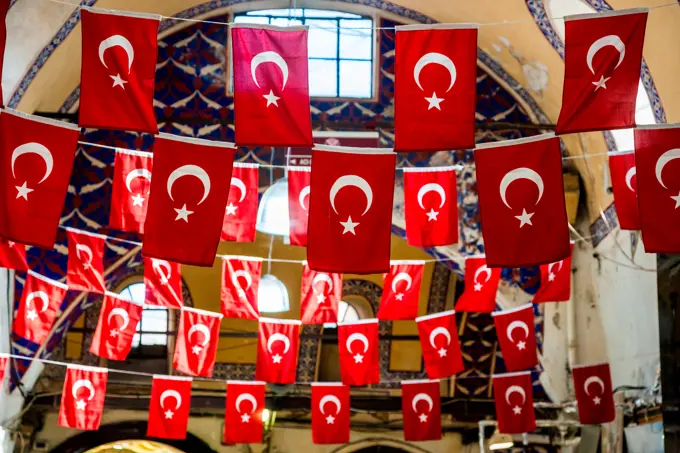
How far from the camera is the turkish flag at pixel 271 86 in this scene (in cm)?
889

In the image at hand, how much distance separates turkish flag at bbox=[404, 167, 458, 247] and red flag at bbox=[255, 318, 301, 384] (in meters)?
2.10

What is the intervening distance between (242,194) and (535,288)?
4864 millimetres

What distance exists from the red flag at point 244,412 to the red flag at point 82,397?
1.62 metres

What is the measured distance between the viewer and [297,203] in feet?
39.5

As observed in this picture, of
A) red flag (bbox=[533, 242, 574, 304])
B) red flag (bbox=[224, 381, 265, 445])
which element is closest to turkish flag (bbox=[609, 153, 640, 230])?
red flag (bbox=[533, 242, 574, 304])

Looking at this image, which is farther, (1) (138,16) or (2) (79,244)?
(2) (79,244)

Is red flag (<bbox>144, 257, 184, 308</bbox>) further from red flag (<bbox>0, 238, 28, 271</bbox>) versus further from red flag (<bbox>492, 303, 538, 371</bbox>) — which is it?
red flag (<bbox>492, 303, 538, 371</bbox>)

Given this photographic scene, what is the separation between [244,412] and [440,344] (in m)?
2.68

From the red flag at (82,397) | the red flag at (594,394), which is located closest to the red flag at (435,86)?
the red flag at (594,394)

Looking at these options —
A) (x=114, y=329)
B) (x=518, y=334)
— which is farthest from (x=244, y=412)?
(x=518, y=334)

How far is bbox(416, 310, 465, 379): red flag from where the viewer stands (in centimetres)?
1323

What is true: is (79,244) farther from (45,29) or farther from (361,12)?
(361,12)

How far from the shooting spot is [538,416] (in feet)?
50.0

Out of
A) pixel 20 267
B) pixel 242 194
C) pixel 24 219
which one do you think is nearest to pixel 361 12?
pixel 242 194
